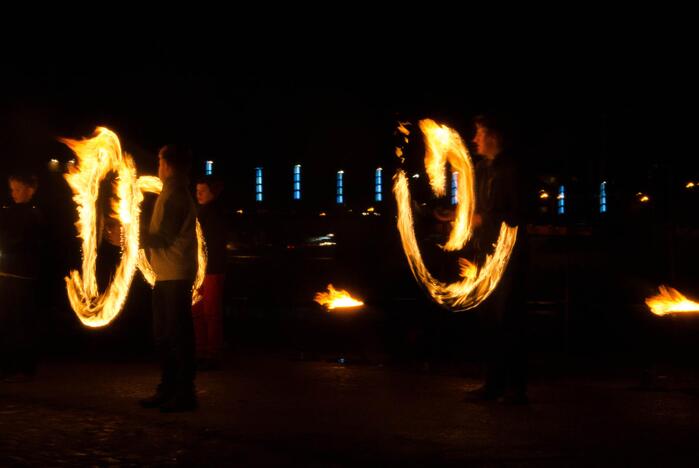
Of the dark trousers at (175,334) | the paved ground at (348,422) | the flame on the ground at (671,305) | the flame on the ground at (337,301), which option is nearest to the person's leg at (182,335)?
the dark trousers at (175,334)

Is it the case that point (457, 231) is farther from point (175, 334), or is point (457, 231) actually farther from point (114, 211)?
point (114, 211)

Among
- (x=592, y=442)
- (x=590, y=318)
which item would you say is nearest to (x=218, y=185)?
(x=592, y=442)

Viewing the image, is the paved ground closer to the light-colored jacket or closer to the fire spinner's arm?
the light-colored jacket

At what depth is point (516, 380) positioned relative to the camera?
7.98 m

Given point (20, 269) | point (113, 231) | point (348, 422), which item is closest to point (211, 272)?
point (20, 269)

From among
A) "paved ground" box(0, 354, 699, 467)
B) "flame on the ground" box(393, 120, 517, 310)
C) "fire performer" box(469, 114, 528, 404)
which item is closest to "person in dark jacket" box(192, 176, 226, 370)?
"paved ground" box(0, 354, 699, 467)

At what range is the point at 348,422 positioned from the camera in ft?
24.1

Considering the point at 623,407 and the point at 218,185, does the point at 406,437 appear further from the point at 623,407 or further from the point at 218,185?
the point at 218,185

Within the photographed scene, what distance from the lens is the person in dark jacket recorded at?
33.9ft

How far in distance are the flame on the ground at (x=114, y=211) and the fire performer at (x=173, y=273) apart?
42cm

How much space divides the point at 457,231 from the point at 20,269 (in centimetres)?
392

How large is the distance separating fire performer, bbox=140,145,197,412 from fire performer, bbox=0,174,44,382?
6.46 ft

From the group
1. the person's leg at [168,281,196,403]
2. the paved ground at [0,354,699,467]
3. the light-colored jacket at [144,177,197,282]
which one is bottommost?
the paved ground at [0,354,699,467]

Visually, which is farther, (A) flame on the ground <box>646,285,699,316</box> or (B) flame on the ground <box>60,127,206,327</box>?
(A) flame on the ground <box>646,285,699,316</box>
